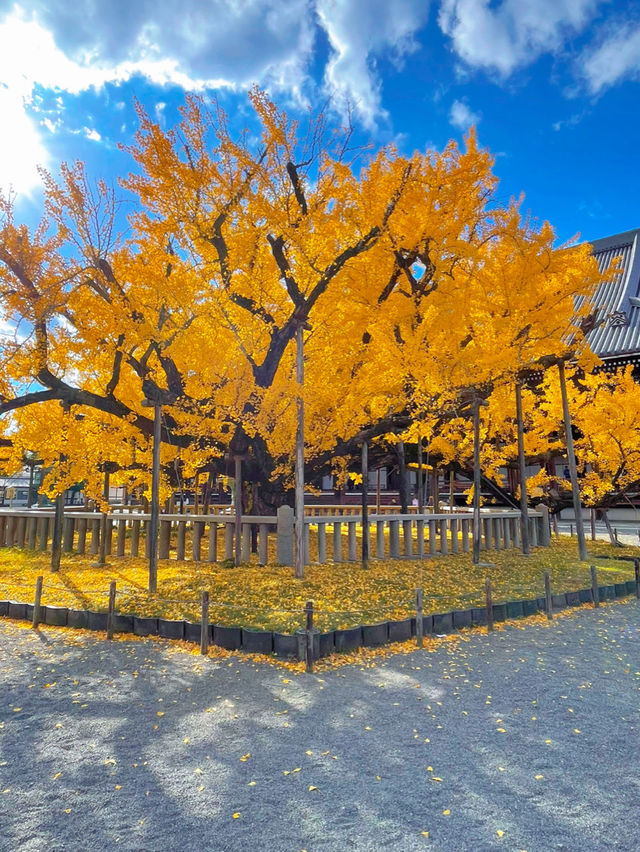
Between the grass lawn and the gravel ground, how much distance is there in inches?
49.9

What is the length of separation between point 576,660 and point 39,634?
718 centimetres

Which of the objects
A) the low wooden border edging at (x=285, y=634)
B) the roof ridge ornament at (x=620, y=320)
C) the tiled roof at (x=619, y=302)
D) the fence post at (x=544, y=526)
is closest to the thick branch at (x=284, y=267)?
the low wooden border edging at (x=285, y=634)

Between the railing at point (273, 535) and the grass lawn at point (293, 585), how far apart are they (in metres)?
0.53

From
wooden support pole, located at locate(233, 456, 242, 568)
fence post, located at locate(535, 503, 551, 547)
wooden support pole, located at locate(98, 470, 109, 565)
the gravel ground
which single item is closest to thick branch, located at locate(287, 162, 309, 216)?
wooden support pole, located at locate(233, 456, 242, 568)

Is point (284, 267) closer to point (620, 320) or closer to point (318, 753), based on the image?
point (318, 753)

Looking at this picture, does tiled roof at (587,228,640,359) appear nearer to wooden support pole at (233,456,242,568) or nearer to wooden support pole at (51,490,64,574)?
wooden support pole at (233,456,242,568)

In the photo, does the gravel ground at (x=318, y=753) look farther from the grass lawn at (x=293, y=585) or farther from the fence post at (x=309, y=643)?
the grass lawn at (x=293, y=585)

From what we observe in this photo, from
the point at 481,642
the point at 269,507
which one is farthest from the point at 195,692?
the point at 269,507

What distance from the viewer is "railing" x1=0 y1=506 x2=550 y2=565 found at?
11.2m

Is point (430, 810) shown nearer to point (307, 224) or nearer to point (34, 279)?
point (307, 224)

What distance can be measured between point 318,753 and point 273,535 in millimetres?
12415

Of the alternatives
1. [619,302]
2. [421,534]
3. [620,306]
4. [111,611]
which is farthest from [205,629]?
[619,302]

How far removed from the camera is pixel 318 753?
384 cm

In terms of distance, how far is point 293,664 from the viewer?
586cm
